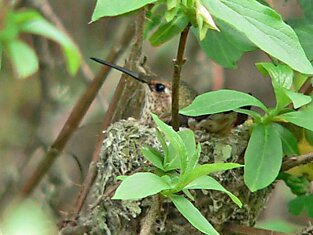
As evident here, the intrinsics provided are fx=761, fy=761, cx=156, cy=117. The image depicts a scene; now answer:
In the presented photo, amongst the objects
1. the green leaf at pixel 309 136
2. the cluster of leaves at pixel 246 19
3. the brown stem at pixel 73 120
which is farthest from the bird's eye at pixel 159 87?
the cluster of leaves at pixel 246 19

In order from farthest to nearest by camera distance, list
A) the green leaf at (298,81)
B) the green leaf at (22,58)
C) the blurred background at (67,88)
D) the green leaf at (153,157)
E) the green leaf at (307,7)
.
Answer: the blurred background at (67,88) < the green leaf at (307,7) < the green leaf at (298,81) < the green leaf at (153,157) < the green leaf at (22,58)

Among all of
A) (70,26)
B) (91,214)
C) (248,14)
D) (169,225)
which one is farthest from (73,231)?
(70,26)

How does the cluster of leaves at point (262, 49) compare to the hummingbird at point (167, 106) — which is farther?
the hummingbird at point (167, 106)

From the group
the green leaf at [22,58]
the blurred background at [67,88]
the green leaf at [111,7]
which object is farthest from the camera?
the blurred background at [67,88]

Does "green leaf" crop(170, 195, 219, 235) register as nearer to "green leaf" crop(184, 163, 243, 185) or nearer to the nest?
"green leaf" crop(184, 163, 243, 185)

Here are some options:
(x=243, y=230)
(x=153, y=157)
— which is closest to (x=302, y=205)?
(x=243, y=230)

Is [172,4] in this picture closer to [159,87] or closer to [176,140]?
[176,140]

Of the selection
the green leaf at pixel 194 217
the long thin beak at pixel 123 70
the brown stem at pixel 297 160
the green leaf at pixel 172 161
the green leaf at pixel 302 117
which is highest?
the green leaf at pixel 302 117

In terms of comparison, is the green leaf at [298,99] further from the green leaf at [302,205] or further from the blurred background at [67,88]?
the blurred background at [67,88]
